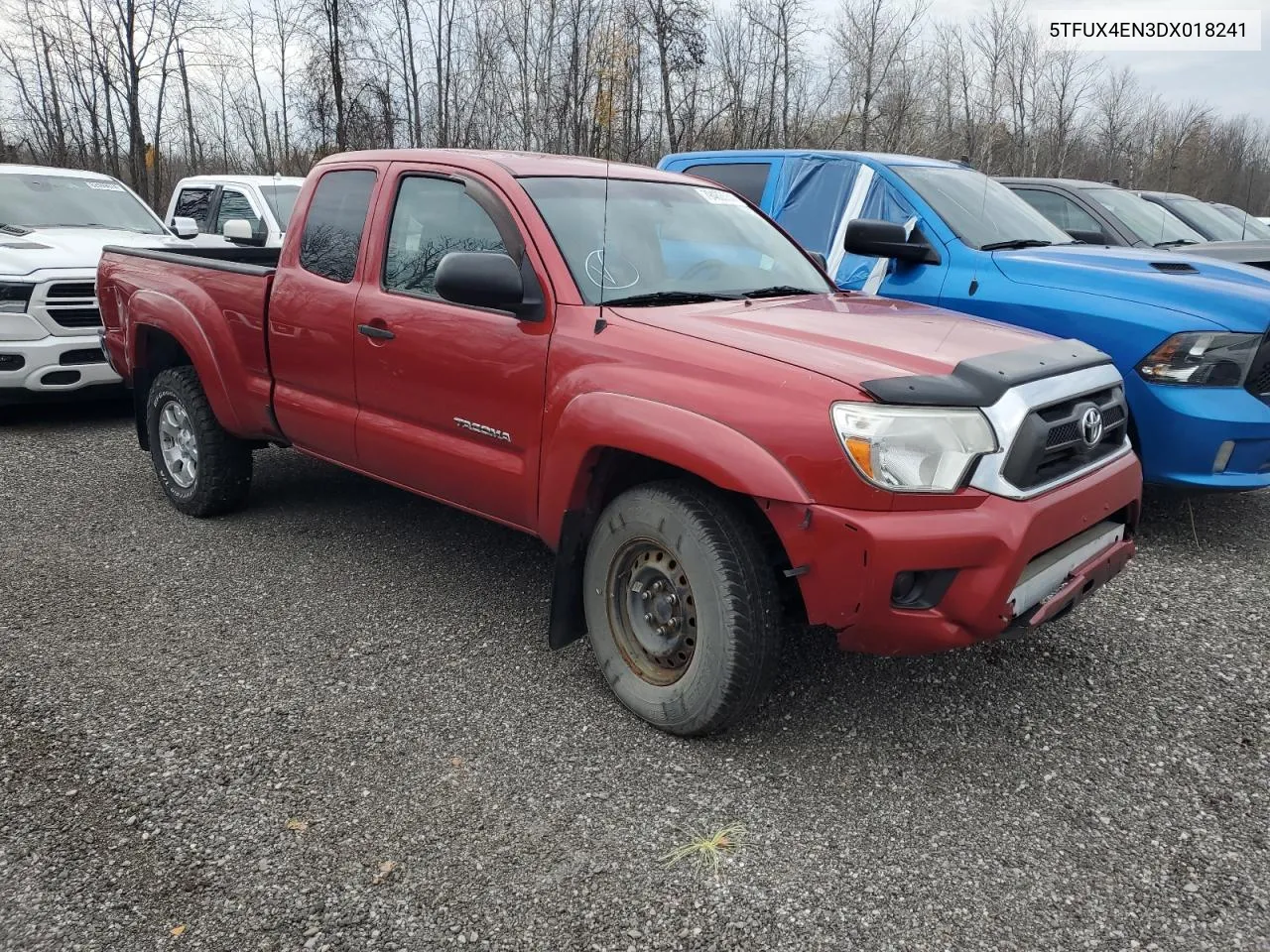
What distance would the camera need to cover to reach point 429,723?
327 cm

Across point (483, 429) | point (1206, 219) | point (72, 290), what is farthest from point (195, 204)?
point (1206, 219)

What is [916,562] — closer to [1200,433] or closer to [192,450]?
[1200,433]

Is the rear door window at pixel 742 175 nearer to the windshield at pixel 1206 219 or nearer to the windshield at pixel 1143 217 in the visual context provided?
the windshield at pixel 1143 217

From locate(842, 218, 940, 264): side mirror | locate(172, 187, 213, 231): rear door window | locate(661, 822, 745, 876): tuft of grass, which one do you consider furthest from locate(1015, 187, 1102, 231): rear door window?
locate(172, 187, 213, 231): rear door window

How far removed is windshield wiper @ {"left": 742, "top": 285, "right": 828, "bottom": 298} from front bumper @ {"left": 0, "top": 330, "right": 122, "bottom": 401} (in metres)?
5.49

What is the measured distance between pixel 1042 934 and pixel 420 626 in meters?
2.54

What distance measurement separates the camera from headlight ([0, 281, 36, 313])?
6.98m

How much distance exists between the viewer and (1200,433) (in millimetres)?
4586

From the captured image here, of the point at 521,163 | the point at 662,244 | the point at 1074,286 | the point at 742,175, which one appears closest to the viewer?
the point at 662,244

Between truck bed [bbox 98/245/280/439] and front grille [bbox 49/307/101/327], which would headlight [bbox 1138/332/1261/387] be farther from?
front grille [bbox 49/307/101/327]

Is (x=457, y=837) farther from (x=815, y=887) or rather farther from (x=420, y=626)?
(x=420, y=626)

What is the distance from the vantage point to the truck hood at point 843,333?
2826mm

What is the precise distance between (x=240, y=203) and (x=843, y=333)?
8.97 m

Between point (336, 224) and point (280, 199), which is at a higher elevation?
point (336, 224)
